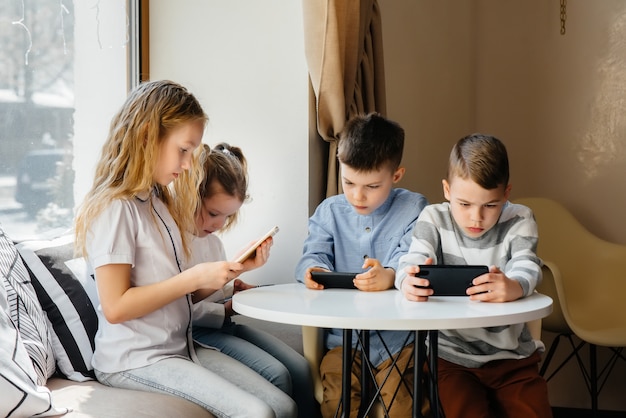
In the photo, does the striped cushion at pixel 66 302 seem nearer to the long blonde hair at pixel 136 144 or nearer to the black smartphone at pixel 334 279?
the long blonde hair at pixel 136 144

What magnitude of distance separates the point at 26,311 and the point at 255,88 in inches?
47.7

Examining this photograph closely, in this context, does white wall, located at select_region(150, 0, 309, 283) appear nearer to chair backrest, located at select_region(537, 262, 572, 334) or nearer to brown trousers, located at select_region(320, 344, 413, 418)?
brown trousers, located at select_region(320, 344, 413, 418)

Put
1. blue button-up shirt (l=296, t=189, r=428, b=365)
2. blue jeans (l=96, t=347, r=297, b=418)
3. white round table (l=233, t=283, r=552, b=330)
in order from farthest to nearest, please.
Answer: blue button-up shirt (l=296, t=189, r=428, b=365) → blue jeans (l=96, t=347, r=297, b=418) → white round table (l=233, t=283, r=552, b=330)

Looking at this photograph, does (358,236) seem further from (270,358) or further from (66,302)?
(66,302)

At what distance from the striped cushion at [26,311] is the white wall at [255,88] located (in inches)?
38.8

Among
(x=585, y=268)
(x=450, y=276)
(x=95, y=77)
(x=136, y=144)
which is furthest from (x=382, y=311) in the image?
(x=585, y=268)

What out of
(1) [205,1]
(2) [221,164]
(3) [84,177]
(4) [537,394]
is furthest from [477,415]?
(1) [205,1]

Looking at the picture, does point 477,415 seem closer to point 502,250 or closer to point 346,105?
point 502,250

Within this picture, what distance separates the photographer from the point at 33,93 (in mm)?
2477

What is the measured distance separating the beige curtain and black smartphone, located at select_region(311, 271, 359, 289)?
0.75 metres

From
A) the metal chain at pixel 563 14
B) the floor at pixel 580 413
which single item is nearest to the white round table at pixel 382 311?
the floor at pixel 580 413

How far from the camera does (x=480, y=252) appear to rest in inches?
84.4

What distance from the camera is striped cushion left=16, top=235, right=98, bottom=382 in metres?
2.04

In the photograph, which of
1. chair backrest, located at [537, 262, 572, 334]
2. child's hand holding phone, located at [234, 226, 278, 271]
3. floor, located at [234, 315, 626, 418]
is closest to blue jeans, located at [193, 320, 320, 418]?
floor, located at [234, 315, 626, 418]
